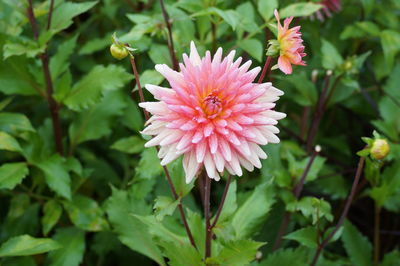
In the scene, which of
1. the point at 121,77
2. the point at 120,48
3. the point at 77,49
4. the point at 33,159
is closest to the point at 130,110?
the point at 121,77

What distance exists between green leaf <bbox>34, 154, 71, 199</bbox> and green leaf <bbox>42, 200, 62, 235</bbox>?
8 cm

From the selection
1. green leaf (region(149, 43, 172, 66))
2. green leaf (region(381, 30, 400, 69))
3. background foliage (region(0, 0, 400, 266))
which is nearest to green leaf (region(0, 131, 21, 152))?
background foliage (region(0, 0, 400, 266))

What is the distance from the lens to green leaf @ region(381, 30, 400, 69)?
5.48ft

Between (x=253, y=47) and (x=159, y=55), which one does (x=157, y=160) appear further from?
(x=253, y=47)

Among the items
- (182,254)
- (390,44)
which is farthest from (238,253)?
(390,44)

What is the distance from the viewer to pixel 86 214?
1.49m

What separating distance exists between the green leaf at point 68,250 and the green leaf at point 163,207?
0.50 meters

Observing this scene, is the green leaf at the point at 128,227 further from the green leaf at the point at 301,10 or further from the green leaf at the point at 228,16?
the green leaf at the point at 301,10

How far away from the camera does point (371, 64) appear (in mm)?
2016

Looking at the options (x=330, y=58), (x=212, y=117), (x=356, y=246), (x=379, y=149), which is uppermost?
(x=212, y=117)

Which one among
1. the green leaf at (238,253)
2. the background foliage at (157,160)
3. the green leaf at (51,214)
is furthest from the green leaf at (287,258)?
the green leaf at (51,214)

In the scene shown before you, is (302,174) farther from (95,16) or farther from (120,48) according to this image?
(95,16)

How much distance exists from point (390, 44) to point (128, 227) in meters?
1.10

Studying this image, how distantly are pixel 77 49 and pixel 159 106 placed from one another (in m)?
1.25
